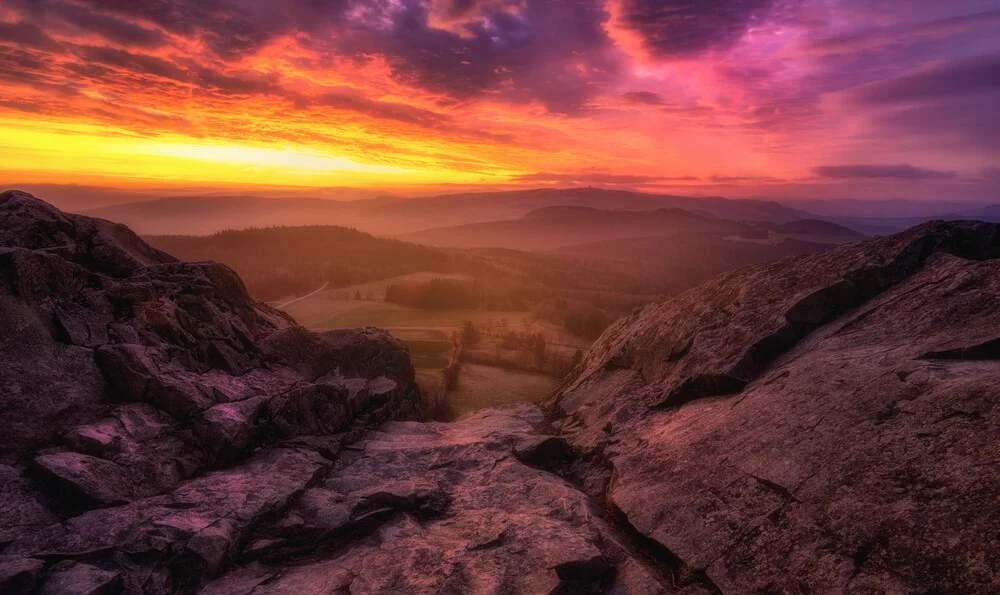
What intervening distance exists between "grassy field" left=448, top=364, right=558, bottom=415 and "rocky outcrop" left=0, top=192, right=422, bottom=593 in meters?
18.0

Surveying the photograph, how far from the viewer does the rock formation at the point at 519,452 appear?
26.1ft

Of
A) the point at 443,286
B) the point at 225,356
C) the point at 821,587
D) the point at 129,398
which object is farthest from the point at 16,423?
the point at 443,286

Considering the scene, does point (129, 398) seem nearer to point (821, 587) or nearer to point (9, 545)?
point (9, 545)

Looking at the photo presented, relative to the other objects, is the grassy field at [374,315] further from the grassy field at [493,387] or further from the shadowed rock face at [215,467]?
the shadowed rock face at [215,467]

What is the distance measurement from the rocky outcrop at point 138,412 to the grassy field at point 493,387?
18.0 meters

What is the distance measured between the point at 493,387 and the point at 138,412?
31.5 m

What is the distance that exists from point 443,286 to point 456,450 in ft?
296

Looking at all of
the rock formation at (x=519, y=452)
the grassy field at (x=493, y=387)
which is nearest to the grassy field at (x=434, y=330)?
the grassy field at (x=493, y=387)

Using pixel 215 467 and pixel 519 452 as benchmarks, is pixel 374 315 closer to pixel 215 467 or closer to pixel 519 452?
pixel 519 452

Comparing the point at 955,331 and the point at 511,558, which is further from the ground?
the point at 955,331

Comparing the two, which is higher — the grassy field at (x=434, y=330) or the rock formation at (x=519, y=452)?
the rock formation at (x=519, y=452)

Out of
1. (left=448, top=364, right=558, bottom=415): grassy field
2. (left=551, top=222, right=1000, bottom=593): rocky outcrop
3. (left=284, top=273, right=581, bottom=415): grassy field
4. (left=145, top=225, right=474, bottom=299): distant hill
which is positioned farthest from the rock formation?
(left=145, top=225, right=474, bottom=299): distant hill

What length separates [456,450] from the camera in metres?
15.5

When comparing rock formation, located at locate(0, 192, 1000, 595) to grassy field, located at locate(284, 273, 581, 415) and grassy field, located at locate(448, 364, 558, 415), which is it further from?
grassy field, located at locate(448, 364, 558, 415)
